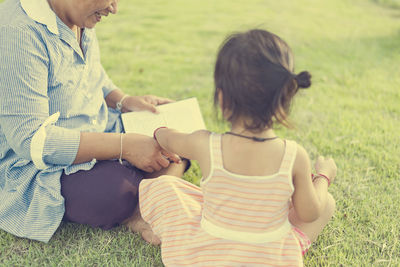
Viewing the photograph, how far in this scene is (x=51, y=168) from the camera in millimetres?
1923

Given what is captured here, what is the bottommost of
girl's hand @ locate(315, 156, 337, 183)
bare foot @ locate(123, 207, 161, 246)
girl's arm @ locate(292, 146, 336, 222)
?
bare foot @ locate(123, 207, 161, 246)

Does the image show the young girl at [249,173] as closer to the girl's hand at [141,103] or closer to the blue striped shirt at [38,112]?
the blue striped shirt at [38,112]

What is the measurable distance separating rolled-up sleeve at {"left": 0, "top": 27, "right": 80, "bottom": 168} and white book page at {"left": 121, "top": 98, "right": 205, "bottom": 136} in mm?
510

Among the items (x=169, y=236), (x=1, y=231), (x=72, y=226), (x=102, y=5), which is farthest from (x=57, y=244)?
(x=102, y=5)

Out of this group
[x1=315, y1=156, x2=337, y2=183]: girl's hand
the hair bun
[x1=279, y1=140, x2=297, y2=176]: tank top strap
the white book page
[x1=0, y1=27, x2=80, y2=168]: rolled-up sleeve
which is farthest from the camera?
the white book page

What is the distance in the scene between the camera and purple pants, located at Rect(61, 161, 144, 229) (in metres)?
1.91

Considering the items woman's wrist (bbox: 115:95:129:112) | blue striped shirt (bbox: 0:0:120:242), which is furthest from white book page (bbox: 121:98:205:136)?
blue striped shirt (bbox: 0:0:120:242)

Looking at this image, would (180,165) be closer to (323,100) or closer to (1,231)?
(1,231)

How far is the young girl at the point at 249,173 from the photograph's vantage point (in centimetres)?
141

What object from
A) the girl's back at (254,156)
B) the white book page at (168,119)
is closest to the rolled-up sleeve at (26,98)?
the white book page at (168,119)

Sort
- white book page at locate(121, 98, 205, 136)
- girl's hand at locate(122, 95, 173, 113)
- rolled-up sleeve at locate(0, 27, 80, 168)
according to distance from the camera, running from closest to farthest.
Answer: rolled-up sleeve at locate(0, 27, 80, 168)
white book page at locate(121, 98, 205, 136)
girl's hand at locate(122, 95, 173, 113)

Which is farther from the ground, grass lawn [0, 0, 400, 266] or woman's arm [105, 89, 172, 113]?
woman's arm [105, 89, 172, 113]

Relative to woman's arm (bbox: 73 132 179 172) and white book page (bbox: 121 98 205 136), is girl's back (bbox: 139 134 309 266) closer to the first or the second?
woman's arm (bbox: 73 132 179 172)

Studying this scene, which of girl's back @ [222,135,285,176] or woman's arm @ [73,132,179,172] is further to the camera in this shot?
woman's arm @ [73,132,179,172]
